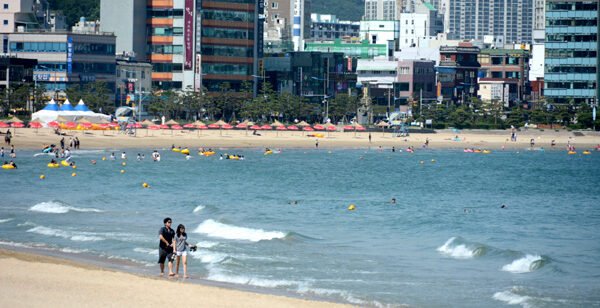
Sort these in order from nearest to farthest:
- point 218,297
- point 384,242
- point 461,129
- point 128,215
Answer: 1. point 218,297
2. point 384,242
3. point 128,215
4. point 461,129

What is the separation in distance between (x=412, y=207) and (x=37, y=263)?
36359 mm

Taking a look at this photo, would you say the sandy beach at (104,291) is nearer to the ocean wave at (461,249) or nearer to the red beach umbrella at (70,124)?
the ocean wave at (461,249)

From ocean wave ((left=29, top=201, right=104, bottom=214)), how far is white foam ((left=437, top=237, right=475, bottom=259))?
22772mm

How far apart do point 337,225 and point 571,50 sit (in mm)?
131437

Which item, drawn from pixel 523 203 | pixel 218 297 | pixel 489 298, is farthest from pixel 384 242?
pixel 523 203

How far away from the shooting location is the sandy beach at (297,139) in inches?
4432

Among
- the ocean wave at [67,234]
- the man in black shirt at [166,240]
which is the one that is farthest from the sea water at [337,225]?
the man in black shirt at [166,240]

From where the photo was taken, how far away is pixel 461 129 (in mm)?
157250

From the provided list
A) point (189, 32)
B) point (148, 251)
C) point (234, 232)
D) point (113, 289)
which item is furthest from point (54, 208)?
point (189, 32)

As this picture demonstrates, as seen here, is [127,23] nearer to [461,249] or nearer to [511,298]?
[461,249]

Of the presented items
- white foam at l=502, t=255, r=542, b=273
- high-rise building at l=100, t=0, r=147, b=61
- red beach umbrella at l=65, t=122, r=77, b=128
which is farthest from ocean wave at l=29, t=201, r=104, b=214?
high-rise building at l=100, t=0, r=147, b=61

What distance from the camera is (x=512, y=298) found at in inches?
1297

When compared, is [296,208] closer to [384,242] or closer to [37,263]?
[384,242]

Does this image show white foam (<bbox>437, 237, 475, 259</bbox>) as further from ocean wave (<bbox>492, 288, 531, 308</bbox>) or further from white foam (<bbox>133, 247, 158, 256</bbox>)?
white foam (<bbox>133, 247, 158, 256</bbox>)
